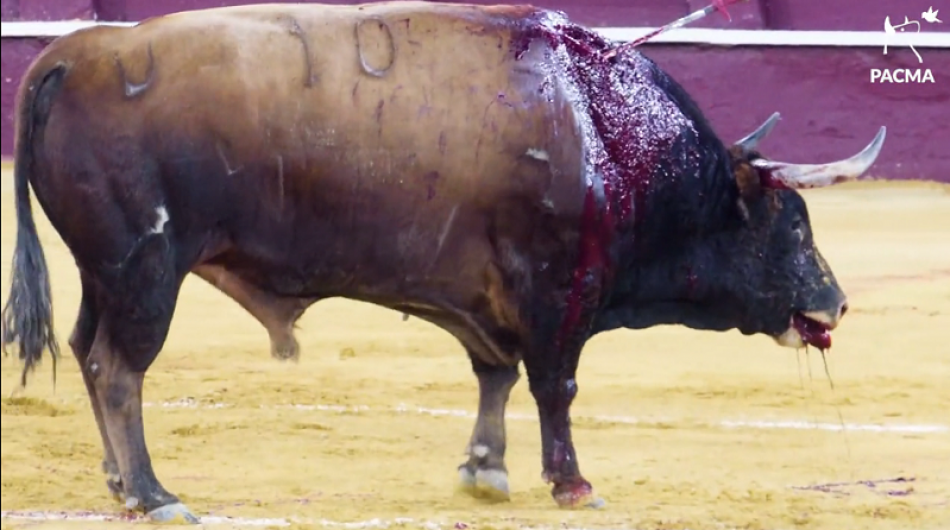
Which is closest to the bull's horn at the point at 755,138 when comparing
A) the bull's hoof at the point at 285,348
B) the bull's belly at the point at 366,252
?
the bull's belly at the point at 366,252

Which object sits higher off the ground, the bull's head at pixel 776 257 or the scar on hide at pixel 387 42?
the scar on hide at pixel 387 42

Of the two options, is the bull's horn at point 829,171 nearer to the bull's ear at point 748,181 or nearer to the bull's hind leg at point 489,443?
the bull's ear at point 748,181

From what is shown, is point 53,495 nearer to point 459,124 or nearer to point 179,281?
point 179,281

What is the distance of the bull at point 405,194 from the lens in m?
4.05

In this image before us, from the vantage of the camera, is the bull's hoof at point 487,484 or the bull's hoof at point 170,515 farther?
the bull's hoof at point 487,484

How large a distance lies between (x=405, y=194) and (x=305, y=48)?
37 centimetres

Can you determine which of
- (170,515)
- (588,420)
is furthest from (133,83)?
(588,420)

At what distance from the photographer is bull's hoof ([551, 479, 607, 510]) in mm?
4328

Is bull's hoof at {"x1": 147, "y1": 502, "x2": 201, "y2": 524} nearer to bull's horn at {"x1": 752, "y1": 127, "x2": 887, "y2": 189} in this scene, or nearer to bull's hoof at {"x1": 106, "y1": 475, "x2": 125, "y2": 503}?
bull's hoof at {"x1": 106, "y1": 475, "x2": 125, "y2": 503}

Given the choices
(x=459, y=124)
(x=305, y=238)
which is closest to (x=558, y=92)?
(x=459, y=124)

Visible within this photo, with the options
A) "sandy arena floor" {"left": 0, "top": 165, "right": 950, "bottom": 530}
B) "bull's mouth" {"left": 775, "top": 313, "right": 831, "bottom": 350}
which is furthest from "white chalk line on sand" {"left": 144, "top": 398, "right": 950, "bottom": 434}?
"bull's mouth" {"left": 775, "top": 313, "right": 831, "bottom": 350}

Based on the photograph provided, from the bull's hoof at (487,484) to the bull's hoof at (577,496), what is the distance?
0.16 m

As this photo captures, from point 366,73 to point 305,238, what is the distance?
368 millimetres

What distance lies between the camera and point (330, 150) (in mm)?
4156
